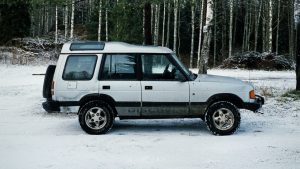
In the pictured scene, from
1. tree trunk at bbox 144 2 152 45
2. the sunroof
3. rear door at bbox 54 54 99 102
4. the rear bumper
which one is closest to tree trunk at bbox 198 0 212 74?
tree trunk at bbox 144 2 152 45

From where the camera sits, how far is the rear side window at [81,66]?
29.4 feet

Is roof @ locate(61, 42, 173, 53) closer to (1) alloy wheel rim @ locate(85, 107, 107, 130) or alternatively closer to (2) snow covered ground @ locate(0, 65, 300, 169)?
(1) alloy wheel rim @ locate(85, 107, 107, 130)

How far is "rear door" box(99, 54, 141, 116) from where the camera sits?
896 cm

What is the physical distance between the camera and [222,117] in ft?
29.5

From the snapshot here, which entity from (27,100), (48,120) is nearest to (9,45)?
(27,100)

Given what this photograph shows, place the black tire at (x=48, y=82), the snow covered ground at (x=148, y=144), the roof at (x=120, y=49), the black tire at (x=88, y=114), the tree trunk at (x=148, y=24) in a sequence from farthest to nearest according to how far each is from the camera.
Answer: the tree trunk at (x=148, y=24) < the black tire at (x=48, y=82) < the roof at (x=120, y=49) < the black tire at (x=88, y=114) < the snow covered ground at (x=148, y=144)

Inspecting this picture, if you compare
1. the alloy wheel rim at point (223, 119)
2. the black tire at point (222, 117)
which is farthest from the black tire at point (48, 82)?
the alloy wheel rim at point (223, 119)

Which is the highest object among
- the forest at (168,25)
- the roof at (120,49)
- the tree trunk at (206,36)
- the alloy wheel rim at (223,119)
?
the forest at (168,25)

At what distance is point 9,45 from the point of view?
37219mm

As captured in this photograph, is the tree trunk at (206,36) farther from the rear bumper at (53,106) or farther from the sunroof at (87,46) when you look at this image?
the rear bumper at (53,106)

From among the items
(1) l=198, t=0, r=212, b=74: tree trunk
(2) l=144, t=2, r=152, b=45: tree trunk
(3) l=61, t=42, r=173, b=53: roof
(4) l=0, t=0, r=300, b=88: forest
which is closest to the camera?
(3) l=61, t=42, r=173, b=53: roof

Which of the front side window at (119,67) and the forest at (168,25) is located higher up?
the forest at (168,25)

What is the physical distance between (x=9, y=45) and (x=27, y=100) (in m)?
24.5

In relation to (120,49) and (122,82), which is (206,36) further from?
(122,82)
